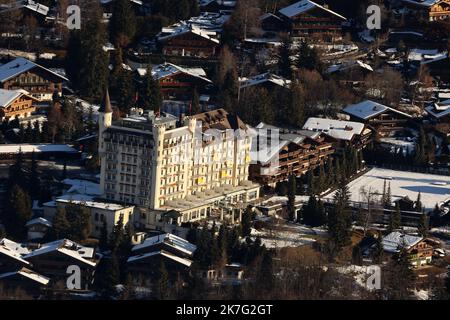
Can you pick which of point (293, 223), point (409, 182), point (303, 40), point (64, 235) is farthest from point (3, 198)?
point (303, 40)

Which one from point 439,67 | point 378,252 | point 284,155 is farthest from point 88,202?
point 439,67

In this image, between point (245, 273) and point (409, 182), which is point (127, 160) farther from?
point (409, 182)

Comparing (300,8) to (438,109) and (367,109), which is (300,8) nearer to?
(367,109)

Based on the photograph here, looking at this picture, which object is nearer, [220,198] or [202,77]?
[220,198]

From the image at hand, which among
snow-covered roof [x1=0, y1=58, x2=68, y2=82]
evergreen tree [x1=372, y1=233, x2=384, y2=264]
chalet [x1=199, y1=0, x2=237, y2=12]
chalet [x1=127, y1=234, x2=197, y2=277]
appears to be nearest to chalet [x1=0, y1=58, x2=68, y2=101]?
snow-covered roof [x1=0, y1=58, x2=68, y2=82]

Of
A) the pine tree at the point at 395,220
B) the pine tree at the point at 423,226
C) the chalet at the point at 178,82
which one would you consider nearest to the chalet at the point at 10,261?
the pine tree at the point at 395,220

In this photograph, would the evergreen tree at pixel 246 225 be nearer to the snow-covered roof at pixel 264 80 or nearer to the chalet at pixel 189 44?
the snow-covered roof at pixel 264 80
